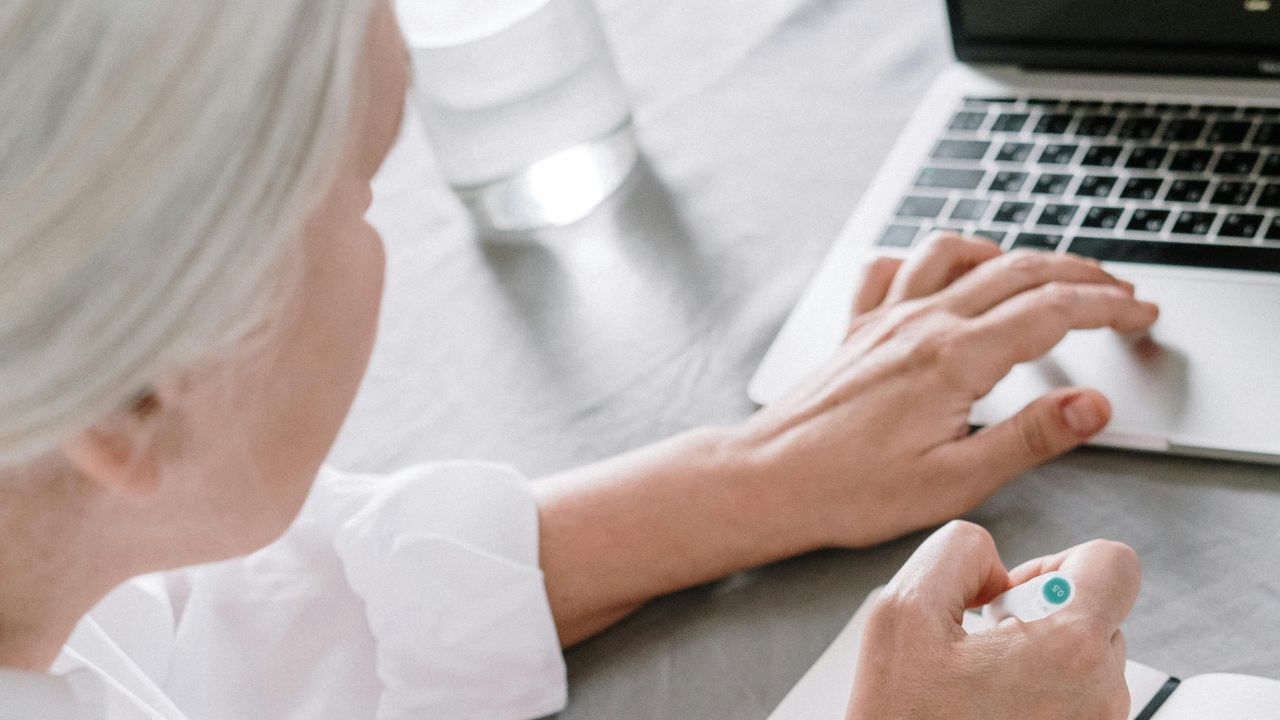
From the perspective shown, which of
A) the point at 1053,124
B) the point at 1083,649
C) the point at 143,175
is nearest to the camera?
the point at 143,175

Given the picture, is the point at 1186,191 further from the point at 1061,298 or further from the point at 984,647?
the point at 984,647

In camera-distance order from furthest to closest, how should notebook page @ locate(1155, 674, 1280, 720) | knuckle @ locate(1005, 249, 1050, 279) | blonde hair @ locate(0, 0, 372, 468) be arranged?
knuckle @ locate(1005, 249, 1050, 279)
notebook page @ locate(1155, 674, 1280, 720)
blonde hair @ locate(0, 0, 372, 468)

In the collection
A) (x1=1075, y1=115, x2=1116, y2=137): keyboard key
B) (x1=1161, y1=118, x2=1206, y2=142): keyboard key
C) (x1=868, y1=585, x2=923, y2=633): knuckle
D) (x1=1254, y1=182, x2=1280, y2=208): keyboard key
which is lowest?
(x1=1075, y1=115, x2=1116, y2=137): keyboard key

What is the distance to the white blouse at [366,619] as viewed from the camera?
0.70 metres

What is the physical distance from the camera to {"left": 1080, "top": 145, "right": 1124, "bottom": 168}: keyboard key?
0.82 metres

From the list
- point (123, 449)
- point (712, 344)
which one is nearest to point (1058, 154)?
point (712, 344)

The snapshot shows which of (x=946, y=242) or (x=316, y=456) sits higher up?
(x=316, y=456)

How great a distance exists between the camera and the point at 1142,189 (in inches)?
→ 31.1

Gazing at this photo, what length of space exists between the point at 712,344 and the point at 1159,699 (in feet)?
1.19

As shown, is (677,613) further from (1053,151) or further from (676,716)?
(1053,151)

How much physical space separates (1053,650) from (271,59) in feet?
1.16

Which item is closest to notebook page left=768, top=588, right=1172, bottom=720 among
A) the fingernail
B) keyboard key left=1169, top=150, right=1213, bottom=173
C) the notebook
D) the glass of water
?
the notebook

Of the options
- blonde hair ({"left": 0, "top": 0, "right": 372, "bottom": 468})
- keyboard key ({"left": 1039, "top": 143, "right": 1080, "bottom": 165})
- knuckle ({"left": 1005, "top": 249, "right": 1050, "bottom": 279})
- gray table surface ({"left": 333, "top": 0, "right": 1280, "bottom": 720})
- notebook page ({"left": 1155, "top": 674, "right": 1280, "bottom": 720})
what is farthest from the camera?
keyboard key ({"left": 1039, "top": 143, "right": 1080, "bottom": 165})

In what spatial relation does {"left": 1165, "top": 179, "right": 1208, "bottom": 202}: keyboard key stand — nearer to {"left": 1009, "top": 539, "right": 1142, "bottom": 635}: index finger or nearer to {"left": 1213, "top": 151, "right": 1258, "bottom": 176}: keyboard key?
{"left": 1213, "top": 151, "right": 1258, "bottom": 176}: keyboard key
